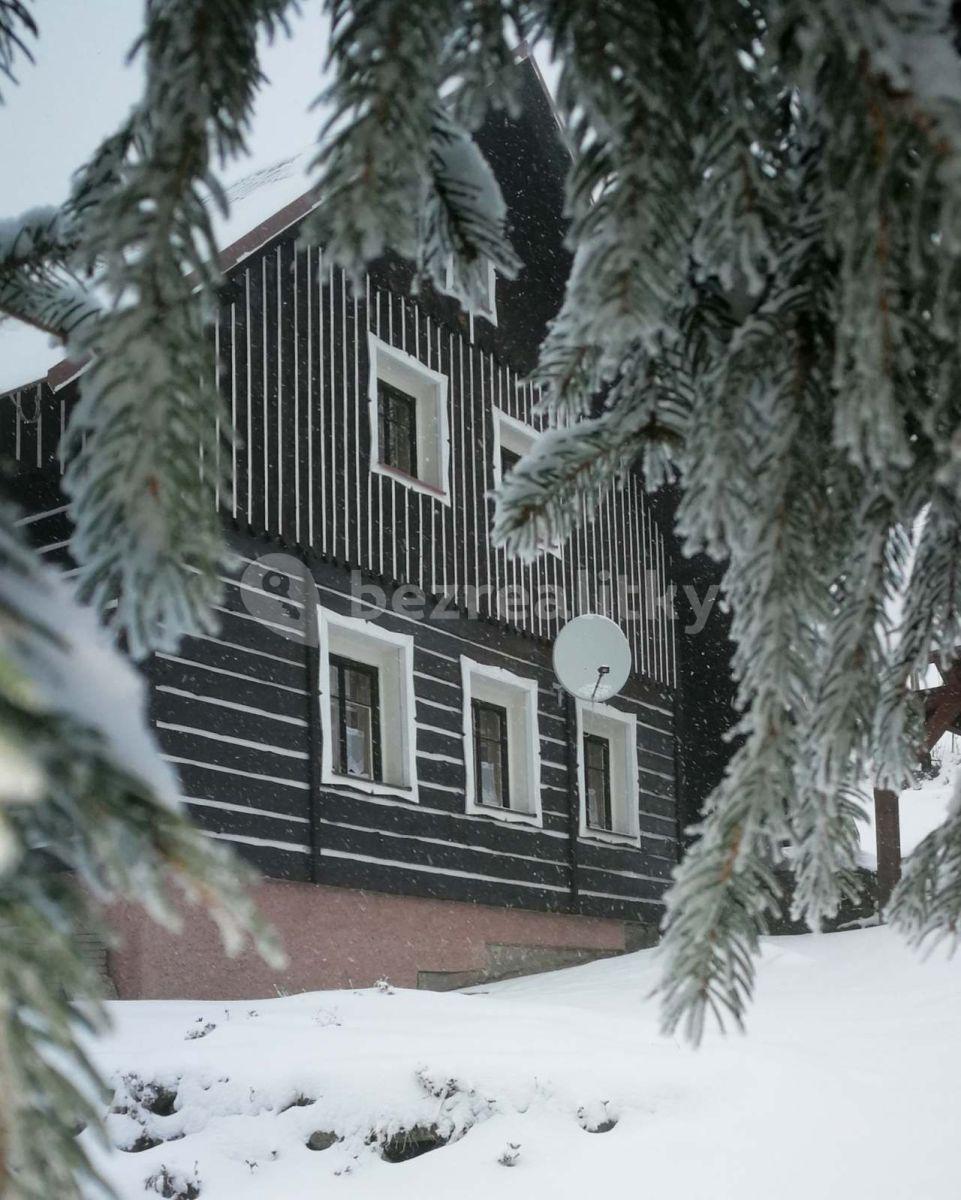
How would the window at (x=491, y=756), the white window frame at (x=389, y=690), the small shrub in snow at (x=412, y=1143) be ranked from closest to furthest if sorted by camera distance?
1. the small shrub in snow at (x=412, y=1143)
2. the white window frame at (x=389, y=690)
3. the window at (x=491, y=756)

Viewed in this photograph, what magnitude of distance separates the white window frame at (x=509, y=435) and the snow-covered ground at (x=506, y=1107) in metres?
5.50

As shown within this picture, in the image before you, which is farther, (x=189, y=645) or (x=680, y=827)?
(x=680, y=827)

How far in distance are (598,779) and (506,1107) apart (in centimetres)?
722

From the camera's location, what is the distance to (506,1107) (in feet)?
18.0

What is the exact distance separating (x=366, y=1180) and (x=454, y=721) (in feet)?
18.2

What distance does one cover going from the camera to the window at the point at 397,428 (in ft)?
34.3

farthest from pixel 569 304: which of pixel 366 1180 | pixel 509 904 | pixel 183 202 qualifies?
pixel 509 904

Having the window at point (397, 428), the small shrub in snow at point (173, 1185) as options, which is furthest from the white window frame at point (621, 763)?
the small shrub in snow at point (173, 1185)

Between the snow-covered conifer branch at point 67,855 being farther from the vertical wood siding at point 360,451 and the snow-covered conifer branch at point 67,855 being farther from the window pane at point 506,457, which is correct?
the window pane at point 506,457

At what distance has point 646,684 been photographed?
42.9 ft

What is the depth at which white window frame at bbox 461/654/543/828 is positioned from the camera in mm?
10680

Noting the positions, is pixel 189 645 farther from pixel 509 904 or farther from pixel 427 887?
pixel 509 904

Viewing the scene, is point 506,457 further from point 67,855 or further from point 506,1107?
point 67,855

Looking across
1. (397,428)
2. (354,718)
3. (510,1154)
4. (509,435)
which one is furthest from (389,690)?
(510,1154)
